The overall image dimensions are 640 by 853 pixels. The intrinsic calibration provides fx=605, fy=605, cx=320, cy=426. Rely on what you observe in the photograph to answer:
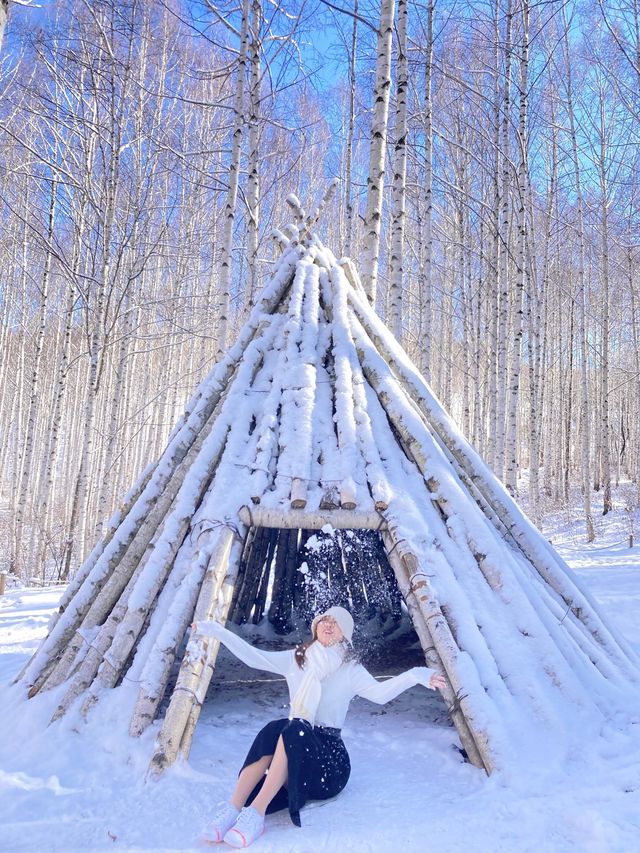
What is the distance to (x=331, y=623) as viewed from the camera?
3.02 metres

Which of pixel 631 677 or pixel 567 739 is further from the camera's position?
pixel 631 677

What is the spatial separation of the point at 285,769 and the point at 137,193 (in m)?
9.23

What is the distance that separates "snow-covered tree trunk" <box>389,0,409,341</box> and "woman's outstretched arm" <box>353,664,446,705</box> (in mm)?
5160

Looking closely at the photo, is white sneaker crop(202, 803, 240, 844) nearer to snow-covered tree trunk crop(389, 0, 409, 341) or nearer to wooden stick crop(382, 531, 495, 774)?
wooden stick crop(382, 531, 495, 774)

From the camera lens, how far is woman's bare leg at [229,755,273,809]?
2574 millimetres

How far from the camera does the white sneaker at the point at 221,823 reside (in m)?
2.39

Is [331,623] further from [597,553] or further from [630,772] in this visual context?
[597,553]

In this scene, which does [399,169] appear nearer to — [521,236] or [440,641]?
[521,236]

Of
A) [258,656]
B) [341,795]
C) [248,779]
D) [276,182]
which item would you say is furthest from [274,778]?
[276,182]

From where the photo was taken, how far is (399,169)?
700cm

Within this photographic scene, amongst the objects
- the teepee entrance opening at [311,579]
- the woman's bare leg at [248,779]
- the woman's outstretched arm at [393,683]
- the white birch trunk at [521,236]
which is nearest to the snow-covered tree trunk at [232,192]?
the teepee entrance opening at [311,579]

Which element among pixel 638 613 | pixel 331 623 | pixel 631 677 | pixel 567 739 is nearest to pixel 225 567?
pixel 331 623

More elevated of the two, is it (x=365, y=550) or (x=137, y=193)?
(x=137, y=193)

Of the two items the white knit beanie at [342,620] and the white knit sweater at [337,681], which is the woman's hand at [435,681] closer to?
the white knit sweater at [337,681]
